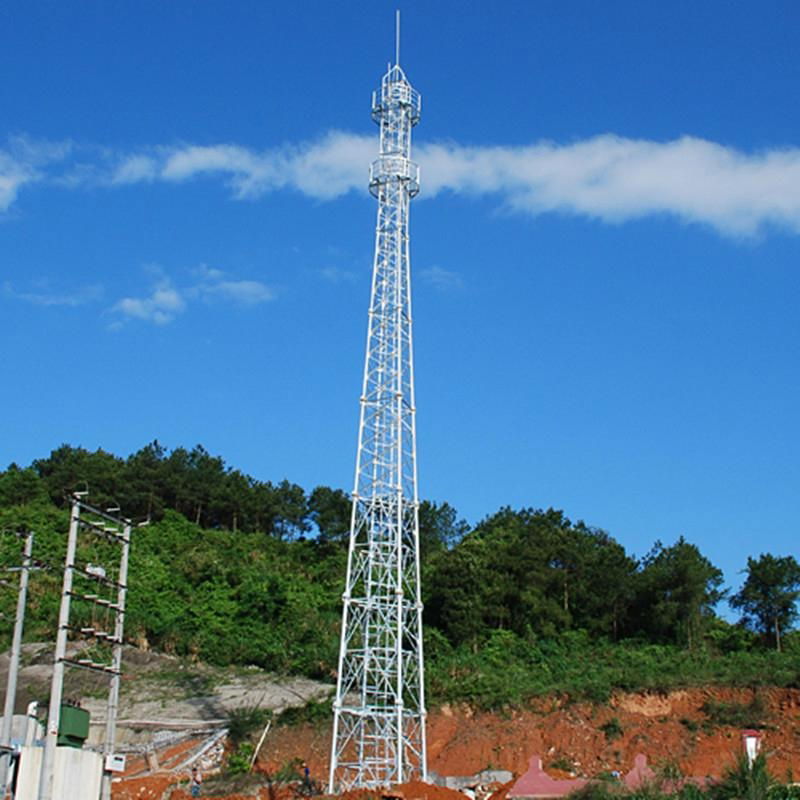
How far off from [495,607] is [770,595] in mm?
13049

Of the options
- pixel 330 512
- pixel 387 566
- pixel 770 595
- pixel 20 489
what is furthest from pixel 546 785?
pixel 20 489

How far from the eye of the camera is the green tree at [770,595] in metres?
54.1

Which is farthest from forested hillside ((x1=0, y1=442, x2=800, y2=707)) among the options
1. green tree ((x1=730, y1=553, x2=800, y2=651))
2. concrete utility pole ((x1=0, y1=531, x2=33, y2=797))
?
concrete utility pole ((x1=0, y1=531, x2=33, y2=797))

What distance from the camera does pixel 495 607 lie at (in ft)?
183

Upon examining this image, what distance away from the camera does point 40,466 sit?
3187 inches

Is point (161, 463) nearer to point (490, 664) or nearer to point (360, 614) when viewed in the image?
point (490, 664)

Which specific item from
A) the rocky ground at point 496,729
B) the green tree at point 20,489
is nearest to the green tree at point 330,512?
the green tree at point 20,489

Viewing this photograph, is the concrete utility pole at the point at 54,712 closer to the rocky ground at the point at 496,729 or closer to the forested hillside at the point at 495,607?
the rocky ground at the point at 496,729

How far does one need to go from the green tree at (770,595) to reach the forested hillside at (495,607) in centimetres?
5

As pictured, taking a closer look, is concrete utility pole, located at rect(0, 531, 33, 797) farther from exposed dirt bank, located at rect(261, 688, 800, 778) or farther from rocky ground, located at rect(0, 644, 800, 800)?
exposed dirt bank, located at rect(261, 688, 800, 778)

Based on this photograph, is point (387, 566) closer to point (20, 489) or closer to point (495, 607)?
point (495, 607)

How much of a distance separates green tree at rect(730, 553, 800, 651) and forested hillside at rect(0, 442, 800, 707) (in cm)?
5

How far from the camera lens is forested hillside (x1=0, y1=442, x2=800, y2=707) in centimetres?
4756

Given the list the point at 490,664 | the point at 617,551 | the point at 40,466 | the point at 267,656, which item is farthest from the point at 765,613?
the point at 40,466
